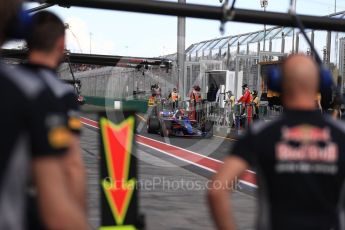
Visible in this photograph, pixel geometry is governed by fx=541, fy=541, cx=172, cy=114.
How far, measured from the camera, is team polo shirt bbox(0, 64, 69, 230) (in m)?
1.73

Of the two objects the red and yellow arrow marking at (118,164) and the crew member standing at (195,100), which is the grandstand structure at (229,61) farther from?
the red and yellow arrow marking at (118,164)

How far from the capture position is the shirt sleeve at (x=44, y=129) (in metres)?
1.74

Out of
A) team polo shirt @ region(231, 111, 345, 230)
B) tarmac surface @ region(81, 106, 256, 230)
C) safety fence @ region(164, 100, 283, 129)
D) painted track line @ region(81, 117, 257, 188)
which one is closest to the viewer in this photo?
team polo shirt @ region(231, 111, 345, 230)

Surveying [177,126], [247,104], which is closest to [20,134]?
[177,126]

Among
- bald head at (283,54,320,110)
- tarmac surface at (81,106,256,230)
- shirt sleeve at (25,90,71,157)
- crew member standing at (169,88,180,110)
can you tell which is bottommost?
tarmac surface at (81,106,256,230)

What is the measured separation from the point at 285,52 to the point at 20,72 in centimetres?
2410

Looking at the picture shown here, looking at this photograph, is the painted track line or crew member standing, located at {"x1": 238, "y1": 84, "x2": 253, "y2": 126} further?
crew member standing, located at {"x1": 238, "y1": 84, "x2": 253, "y2": 126}

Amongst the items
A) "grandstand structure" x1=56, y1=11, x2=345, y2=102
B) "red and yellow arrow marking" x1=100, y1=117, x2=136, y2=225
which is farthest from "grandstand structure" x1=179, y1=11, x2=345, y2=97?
"red and yellow arrow marking" x1=100, y1=117, x2=136, y2=225

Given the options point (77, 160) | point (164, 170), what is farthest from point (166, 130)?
point (77, 160)

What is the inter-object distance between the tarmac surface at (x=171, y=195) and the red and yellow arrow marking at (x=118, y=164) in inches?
20.8

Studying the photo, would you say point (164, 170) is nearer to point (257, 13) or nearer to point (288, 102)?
point (257, 13)

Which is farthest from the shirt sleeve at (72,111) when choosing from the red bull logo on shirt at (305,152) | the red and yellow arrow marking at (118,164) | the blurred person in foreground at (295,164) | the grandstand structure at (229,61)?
the grandstand structure at (229,61)

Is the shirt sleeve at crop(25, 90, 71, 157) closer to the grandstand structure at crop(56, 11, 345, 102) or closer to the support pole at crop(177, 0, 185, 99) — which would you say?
the grandstand structure at crop(56, 11, 345, 102)

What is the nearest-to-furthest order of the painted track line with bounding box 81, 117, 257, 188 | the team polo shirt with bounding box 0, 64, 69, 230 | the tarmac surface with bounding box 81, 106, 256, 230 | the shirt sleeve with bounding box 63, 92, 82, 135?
the team polo shirt with bounding box 0, 64, 69, 230
the shirt sleeve with bounding box 63, 92, 82, 135
the tarmac surface with bounding box 81, 106, 256, 230
the painted track line with bounding box 81, 117, 257, 188
